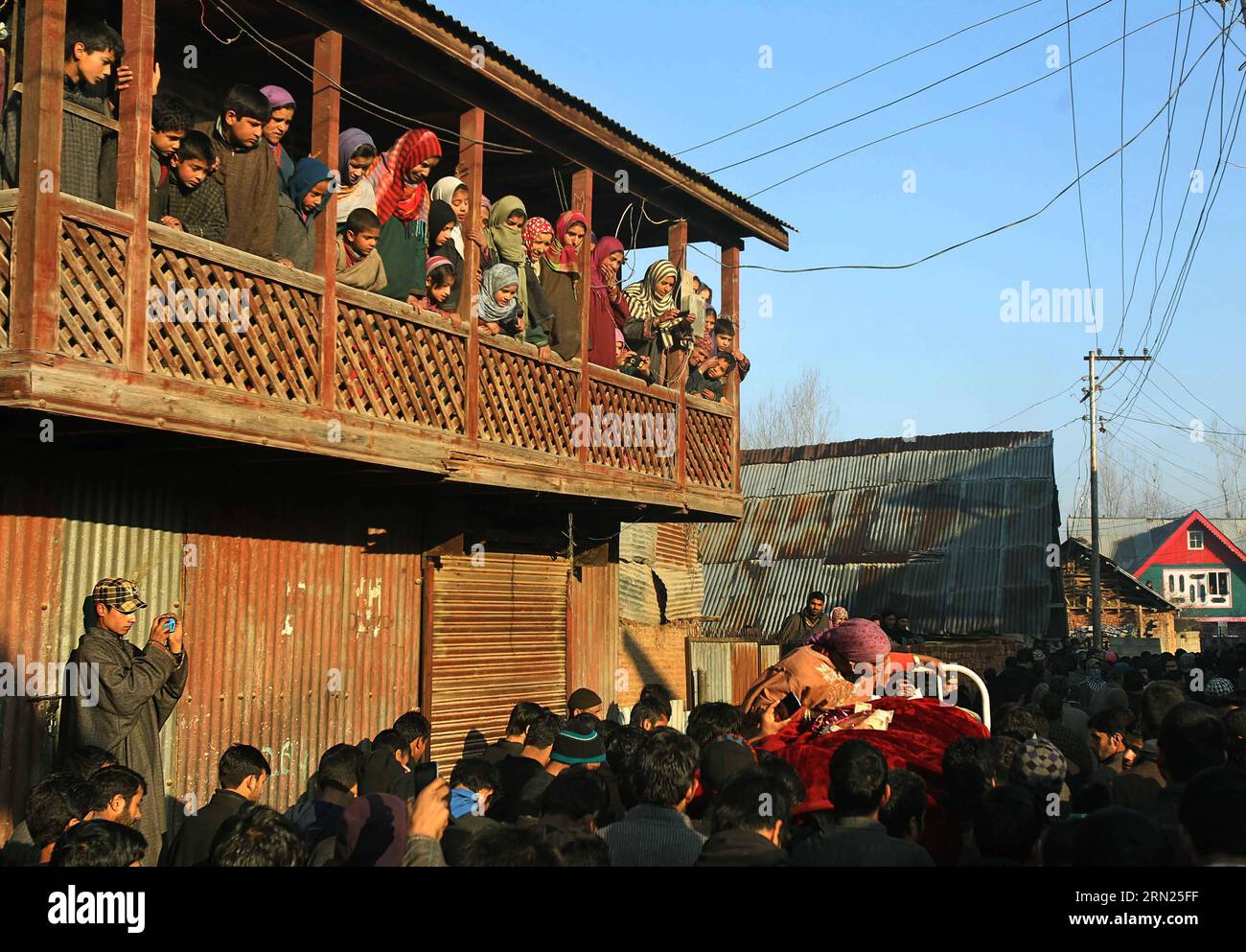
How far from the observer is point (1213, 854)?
12.9 feet

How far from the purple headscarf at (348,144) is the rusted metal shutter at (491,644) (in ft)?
12.7

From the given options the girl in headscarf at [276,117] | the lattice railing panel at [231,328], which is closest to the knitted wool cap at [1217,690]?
the lattice railing panel at [231,328]

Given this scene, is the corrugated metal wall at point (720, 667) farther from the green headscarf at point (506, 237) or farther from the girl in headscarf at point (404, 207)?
the girl in headscarf at point (404, 207)

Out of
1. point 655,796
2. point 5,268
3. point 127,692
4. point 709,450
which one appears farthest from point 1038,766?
point 709,450

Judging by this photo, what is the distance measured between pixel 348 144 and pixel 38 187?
11.0 feet

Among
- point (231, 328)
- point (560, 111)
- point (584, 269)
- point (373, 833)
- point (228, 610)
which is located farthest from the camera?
point (584, 269)

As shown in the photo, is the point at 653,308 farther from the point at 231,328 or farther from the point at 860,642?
the point at 860,642

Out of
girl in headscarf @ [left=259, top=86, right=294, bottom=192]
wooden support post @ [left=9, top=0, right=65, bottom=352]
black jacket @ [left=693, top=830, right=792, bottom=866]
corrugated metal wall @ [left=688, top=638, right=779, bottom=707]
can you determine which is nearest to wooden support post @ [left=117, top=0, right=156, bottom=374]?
wooden support post @ [left=9, top=0, right=65, bottom=352]

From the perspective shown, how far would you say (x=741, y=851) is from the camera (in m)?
4.19

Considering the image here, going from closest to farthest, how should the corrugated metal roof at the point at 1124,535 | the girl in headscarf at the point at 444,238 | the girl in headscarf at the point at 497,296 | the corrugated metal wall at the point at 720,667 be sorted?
Answer: the girl in headscarf at the point at 444,238
the girl in headscarf at the point at 497,296
the corrugated metal wall at the point at 720,667
the corrugated metal roof at the point at 1124,535

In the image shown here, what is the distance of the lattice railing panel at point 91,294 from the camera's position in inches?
273

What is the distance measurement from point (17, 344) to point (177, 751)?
353 centimetres
